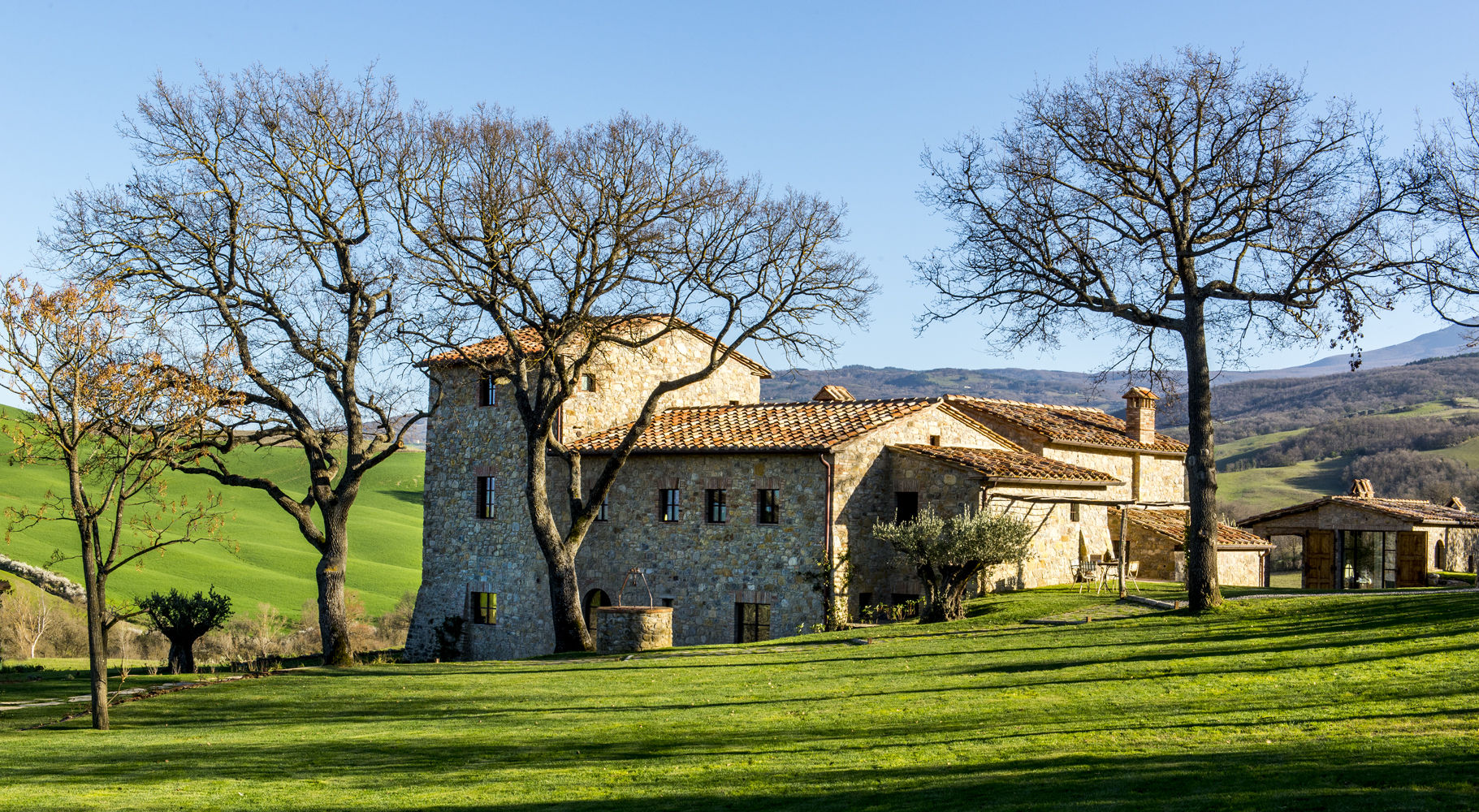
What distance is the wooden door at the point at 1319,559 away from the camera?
3025 centimetres

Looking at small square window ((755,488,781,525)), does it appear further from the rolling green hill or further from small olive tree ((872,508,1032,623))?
the rolling green hill

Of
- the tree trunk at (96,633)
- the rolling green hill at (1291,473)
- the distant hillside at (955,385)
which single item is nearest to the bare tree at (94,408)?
the tree trunk at (96,633)

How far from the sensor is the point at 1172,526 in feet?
104

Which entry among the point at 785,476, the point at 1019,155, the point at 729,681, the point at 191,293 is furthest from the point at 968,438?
the point at 191,293

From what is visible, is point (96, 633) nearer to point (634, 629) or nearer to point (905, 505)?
point (634, 629)

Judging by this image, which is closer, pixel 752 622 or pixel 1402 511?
pixel 752 622

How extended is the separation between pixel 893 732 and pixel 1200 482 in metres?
9.87

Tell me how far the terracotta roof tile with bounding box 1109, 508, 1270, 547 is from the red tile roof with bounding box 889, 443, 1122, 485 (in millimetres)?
4213

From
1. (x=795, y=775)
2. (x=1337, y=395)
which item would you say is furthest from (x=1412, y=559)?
(x=1337, y=395)

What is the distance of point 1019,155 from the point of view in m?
20.0

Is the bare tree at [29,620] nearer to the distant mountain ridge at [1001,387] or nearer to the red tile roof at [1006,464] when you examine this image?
the red tile roof at [1006,464]

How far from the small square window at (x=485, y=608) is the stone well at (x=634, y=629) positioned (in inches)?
301

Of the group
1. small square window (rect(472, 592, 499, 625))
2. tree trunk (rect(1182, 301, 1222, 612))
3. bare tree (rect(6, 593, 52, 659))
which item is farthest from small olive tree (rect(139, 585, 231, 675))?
tree trunk (rect(1182, 301, 1222, 612))

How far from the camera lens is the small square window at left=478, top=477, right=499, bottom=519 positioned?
2909 centimetres
